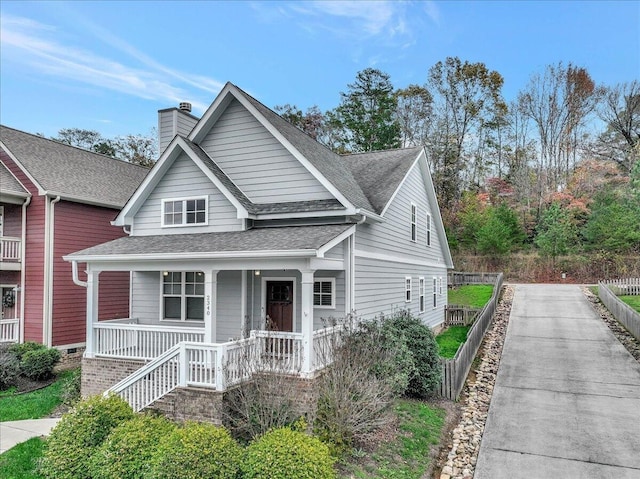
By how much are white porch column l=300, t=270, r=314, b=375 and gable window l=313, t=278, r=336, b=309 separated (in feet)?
8.63

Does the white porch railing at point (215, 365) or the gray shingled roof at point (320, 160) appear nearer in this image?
the white porch railing at point (215, 365)

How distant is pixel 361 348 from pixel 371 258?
4166 millimetres

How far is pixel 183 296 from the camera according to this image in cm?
1316

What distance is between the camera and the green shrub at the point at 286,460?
5.89 m

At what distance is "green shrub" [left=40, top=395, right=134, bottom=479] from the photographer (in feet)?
21.8

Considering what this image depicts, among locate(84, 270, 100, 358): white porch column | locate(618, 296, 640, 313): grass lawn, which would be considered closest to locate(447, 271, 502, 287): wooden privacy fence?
locate(618, 296, 640, 313): grass lawn

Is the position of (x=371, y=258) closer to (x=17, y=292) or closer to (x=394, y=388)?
(x=394, y=388)

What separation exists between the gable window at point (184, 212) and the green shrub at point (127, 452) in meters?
6.73

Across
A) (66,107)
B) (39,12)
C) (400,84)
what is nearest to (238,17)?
(39,12)

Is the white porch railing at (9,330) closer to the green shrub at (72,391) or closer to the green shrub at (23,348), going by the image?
the green shrub at (23,348)

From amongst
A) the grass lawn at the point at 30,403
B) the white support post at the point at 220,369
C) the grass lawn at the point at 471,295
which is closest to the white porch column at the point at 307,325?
the white support post at the point at 220,369

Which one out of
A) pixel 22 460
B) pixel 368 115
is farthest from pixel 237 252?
pixel 368 115

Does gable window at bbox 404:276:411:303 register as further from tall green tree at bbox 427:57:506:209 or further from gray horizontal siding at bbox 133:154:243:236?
tall green tree at bbox 427:57:506:209

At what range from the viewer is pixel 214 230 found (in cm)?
1246
